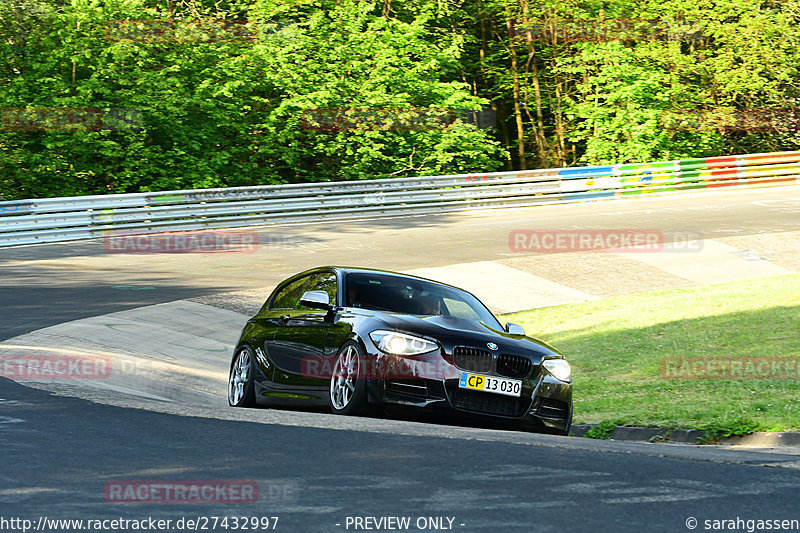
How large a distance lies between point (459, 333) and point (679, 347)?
6.38 meters

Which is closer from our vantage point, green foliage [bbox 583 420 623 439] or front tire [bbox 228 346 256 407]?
green foliage [bbox 583 420 623 439]

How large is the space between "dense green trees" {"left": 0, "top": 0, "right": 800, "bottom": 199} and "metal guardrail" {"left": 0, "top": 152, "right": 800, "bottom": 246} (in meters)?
2.87

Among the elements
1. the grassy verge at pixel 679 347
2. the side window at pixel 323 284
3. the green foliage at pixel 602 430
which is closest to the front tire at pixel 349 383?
the side window at pixel 323 284

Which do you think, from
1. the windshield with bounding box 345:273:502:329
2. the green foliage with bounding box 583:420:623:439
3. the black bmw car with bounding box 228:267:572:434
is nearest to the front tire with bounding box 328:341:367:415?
the black bmw car with bounding box 228:267:572:434

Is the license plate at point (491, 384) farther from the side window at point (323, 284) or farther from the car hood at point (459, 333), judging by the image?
the side window at point (323, 284)

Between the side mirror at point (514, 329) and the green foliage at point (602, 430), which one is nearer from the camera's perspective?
the side mirror at point (514, 329)

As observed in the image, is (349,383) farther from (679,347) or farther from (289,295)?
(679,347)

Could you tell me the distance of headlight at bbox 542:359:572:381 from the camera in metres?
8.67

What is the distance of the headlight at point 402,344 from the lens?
8.29 m

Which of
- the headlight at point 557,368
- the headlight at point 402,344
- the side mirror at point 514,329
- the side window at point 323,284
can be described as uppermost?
the side window at point 323,284

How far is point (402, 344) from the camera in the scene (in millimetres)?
8320

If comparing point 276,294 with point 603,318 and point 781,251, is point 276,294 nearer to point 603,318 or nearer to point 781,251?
point 603,318

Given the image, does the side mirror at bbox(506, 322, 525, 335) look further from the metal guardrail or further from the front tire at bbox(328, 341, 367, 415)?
the metal guardrail

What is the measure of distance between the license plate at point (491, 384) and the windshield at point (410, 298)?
3.88ft
